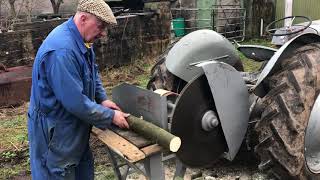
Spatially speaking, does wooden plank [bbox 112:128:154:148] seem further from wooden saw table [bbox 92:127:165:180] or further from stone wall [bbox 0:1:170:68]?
stone wall [bbox 0:1:170:68]

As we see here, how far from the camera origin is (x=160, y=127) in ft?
9.92

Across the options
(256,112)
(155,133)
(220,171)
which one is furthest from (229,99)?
(220,171)

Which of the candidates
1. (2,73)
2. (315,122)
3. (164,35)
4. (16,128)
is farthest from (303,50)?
(164,35)

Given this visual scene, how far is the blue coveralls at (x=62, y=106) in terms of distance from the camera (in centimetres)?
273

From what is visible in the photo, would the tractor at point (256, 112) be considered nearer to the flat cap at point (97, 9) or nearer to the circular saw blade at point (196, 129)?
the circular saw blade at point (196, 129)

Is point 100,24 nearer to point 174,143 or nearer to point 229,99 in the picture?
point 174,143

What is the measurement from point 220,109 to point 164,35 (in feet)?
20.6

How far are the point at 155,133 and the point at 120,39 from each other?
6.00 m

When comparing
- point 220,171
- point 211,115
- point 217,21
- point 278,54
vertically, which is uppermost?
point 278,54

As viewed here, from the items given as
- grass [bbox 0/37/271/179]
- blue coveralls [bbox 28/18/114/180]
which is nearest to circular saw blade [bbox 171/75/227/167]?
blue coveralls [bbox 28/18/114/180]

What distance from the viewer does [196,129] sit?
3.30m

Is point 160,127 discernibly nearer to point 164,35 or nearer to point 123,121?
point 123,121

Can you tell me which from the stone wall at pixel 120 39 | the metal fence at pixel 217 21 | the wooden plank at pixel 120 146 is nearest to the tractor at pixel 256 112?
the wooden plank at pixel 120 146

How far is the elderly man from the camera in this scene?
273 centimetres
